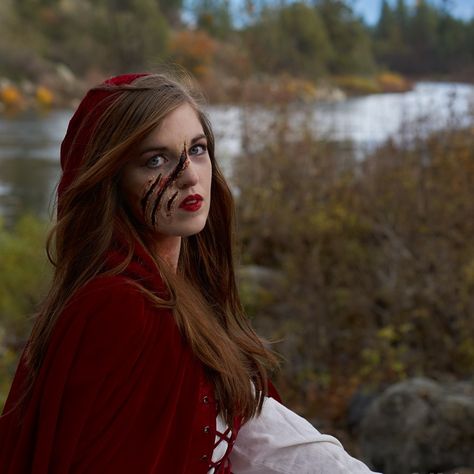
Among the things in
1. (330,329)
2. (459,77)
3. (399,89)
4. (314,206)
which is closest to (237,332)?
(330,329)

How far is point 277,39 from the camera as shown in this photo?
9.75 meters

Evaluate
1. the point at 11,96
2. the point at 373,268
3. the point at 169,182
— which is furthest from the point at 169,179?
the point at 11,96

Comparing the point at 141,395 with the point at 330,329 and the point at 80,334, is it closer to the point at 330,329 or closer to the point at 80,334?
the point at 80,334

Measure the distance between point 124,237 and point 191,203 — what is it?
16cm

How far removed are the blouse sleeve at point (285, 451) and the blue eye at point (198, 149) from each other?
1.89 ft

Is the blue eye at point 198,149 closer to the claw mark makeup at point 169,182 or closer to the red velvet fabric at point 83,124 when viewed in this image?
the claw mark makeup at point 169,182

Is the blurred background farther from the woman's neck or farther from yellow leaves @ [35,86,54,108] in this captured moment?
yellow leaves @ [35,86,54,108]

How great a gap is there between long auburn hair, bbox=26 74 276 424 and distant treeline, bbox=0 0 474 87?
232 inches

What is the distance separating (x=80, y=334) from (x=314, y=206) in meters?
5.69

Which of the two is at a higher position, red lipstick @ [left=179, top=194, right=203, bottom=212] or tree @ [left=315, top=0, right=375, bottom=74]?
tree @ [left=315, top=0, right=375, bottom=74]

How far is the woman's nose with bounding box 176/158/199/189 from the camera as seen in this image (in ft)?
5.60

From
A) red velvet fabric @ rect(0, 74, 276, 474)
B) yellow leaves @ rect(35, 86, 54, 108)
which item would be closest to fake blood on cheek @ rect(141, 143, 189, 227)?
red velvet fabric @ rect(0, 74, 276, 474)

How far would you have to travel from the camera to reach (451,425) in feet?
13.8

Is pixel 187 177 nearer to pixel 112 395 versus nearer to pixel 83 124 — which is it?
pixel 83 124
